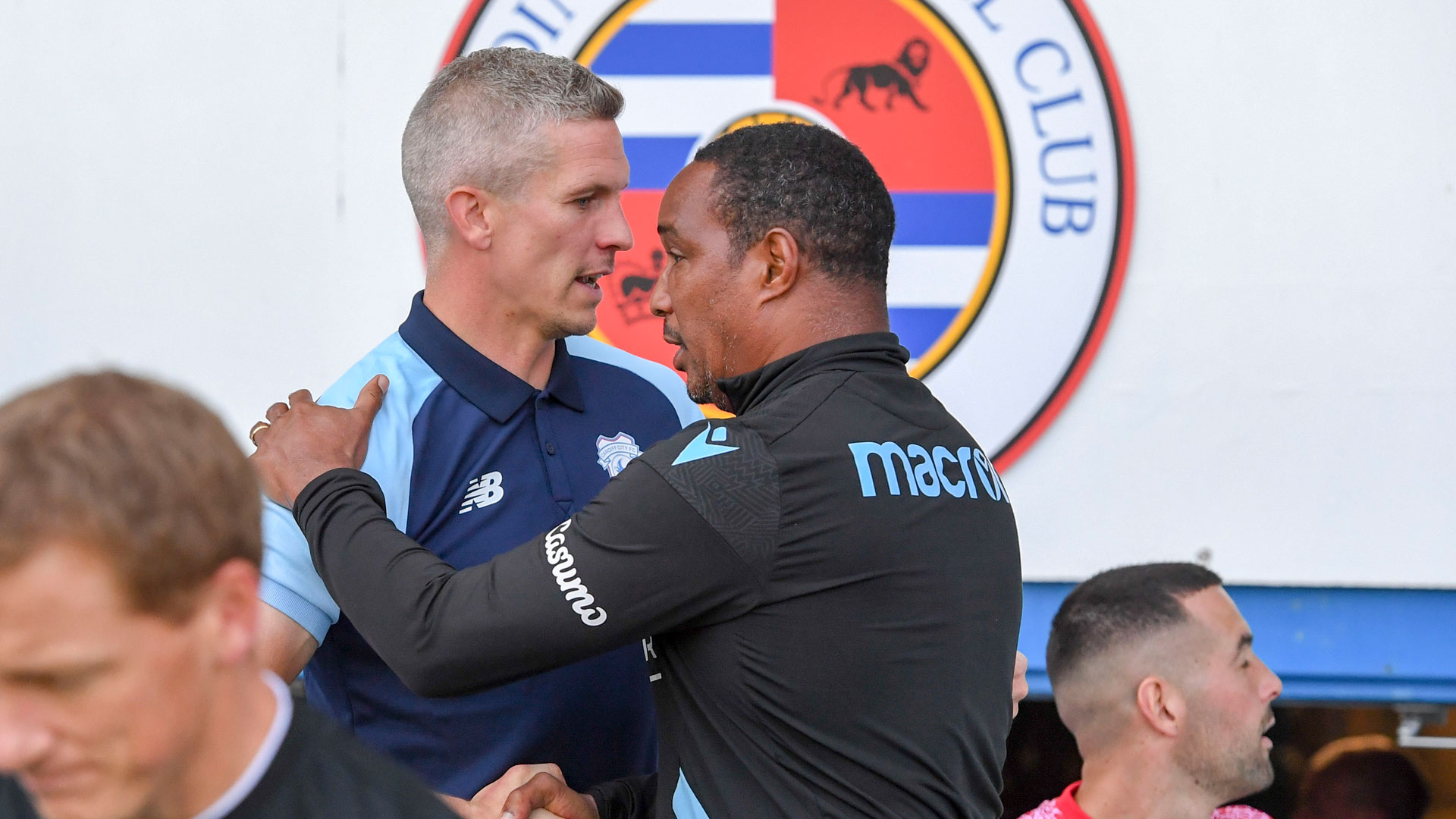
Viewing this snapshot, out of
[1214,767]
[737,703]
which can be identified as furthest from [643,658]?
[1214,767]

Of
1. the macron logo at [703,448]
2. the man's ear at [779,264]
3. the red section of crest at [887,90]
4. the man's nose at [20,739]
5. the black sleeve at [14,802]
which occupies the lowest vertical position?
the black sleeve at [14,802]

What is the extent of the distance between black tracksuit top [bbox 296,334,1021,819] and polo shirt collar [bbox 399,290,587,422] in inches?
10.2

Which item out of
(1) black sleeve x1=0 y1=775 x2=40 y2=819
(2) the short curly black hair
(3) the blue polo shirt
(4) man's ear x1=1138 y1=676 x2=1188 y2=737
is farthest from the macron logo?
(4) man's ear x1=1138 y1=676 x2=1188 y2=737

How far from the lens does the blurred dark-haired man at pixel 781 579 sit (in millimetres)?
1140

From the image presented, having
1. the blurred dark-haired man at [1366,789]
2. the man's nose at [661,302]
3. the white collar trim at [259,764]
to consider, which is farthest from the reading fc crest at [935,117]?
the white collar trim at [259,764]

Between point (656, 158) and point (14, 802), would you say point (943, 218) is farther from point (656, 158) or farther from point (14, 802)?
point (14, 802)

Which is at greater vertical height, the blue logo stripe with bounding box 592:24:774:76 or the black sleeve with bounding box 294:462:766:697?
the blue logo stripe with bounding box 592:24:774:76

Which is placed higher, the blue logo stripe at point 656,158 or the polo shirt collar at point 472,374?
the blue logo stripe at point 656,158

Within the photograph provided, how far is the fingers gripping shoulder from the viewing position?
1.14 m

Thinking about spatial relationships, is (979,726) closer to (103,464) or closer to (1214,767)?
(103,464)

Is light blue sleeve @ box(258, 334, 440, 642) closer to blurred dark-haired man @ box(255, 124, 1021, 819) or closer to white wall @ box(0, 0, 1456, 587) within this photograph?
blurred dark-haired man @ box(255, 124, 1021, 819)

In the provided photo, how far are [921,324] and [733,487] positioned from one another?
3.28 ft

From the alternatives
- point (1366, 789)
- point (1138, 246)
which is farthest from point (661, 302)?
point (1366, 789)

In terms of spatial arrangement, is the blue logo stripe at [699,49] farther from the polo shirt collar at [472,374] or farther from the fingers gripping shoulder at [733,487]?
the fingers gripping shoulder at [733,487]
